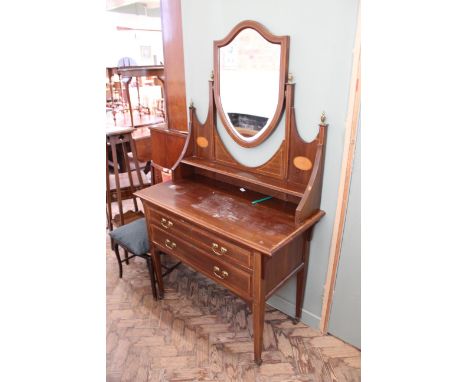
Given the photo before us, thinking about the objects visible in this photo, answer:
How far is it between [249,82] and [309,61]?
393mm

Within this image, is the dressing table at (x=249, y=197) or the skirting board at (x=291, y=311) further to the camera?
the skirting board at (x=291, y=311)

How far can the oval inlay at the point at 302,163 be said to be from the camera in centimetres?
177

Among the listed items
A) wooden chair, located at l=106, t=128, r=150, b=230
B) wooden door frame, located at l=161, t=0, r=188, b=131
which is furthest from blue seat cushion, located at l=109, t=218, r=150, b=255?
wooden door frame, located at l=161, t=0, r=188, b=131

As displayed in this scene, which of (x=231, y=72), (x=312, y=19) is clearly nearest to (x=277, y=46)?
(x=312, y=19)

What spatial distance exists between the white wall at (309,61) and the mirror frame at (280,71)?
0.03 m

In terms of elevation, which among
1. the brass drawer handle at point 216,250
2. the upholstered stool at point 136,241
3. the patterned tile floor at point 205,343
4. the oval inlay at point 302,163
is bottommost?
the patterned tile floor at point 205,343

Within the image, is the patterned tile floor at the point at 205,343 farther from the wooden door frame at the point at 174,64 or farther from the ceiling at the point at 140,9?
the ceiling at the point at 140,9

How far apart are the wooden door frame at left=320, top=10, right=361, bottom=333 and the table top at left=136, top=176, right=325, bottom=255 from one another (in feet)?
0.44

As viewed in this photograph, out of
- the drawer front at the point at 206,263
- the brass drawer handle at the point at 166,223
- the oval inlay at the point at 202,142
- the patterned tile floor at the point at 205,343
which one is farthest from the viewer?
the oval inlay at the point at 202,142

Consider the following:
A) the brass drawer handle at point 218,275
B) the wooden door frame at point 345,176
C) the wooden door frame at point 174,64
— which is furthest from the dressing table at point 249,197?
the wooden door frame at point 174,64
